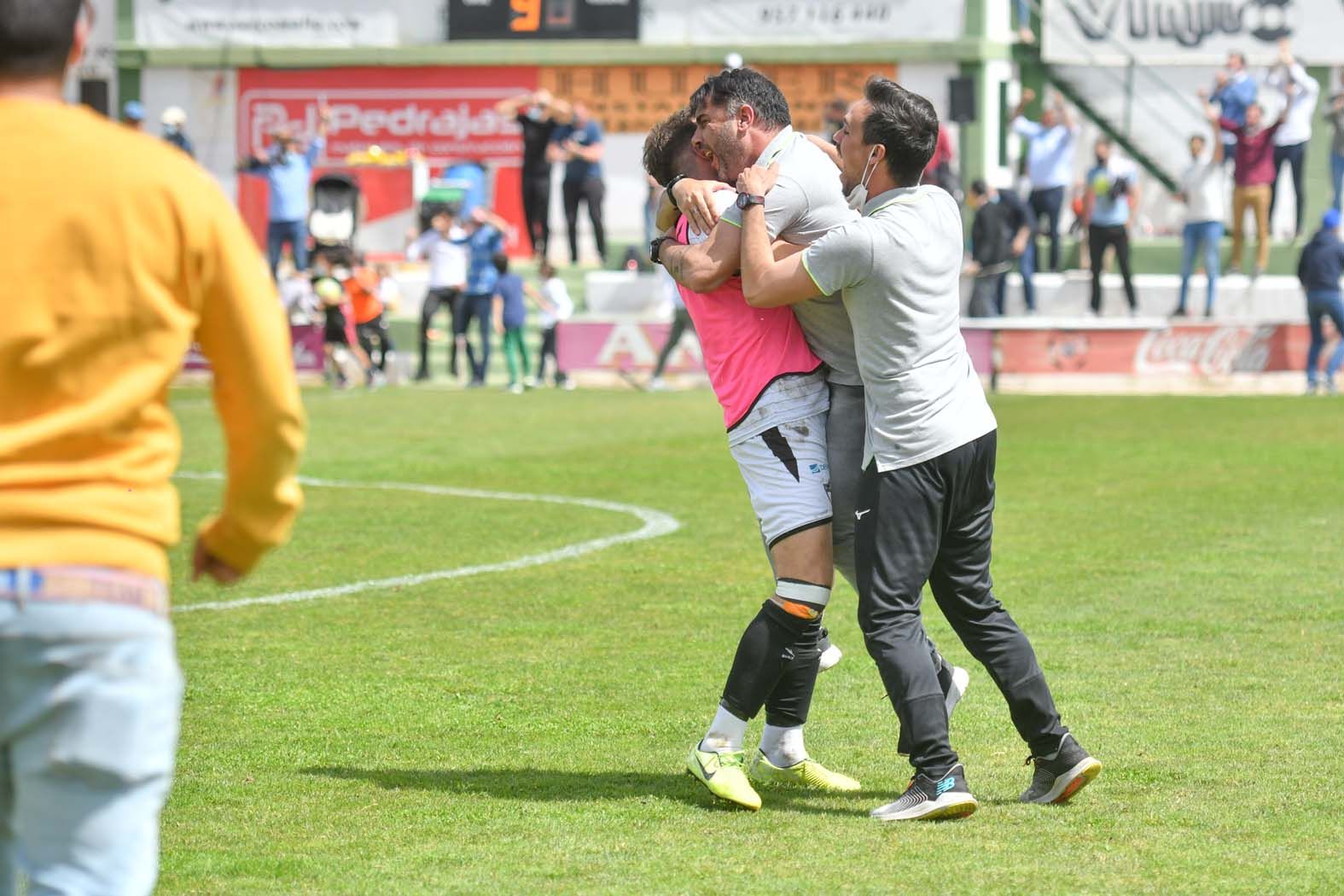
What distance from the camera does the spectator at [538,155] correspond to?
93.2 ft

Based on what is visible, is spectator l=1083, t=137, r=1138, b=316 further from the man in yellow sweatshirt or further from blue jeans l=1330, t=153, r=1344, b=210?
the man in yellow sweatshirt

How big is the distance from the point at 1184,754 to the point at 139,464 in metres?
4.36

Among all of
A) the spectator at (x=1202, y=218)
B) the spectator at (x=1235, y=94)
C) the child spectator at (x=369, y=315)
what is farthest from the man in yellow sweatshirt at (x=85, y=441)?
the spectator at (x=1235, y=94)

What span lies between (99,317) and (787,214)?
308cm

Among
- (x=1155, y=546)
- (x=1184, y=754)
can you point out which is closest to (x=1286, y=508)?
(x=1155, y=546)

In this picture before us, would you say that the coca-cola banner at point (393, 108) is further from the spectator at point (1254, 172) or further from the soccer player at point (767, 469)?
the soccer player at point (767, 469)

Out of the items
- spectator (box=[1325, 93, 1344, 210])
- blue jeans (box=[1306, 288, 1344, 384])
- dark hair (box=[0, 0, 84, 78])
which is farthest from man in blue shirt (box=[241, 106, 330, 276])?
dark hair (box=[0, 0, 84, 78])

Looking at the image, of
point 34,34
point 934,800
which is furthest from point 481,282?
point 34,34

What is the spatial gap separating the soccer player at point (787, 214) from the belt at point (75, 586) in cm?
300

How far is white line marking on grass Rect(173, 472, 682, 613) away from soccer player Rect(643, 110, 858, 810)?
4264mm

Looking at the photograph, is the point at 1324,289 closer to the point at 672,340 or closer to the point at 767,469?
the point at 672,340

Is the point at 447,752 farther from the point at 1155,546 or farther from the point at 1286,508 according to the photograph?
the point at 1286,508

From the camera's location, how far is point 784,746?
618 centimetres

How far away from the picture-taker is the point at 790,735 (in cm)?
618
